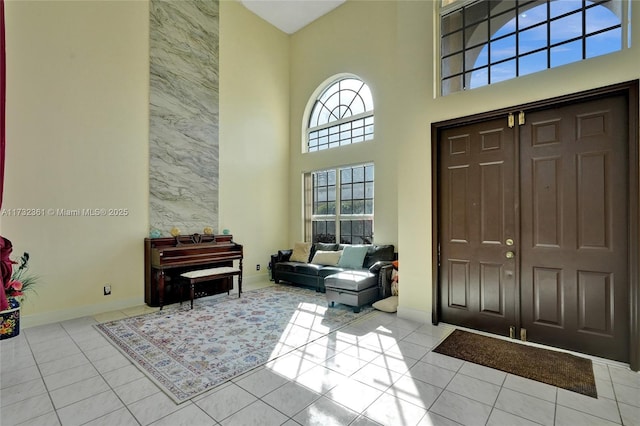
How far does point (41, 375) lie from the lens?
8.71 feet

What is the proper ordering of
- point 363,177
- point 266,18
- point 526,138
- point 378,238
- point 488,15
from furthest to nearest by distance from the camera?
point 266,18 → point 363,177 → point 378,238 → point 488,15 → point 526,138

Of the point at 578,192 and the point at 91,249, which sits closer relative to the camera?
the point at 578,192

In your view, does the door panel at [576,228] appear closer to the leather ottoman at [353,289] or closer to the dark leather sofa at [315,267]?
the leather ottoman at [353,289]

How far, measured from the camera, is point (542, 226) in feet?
10.4

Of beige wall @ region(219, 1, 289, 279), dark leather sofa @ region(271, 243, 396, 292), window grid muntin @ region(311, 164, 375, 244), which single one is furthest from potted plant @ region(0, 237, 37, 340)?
window grid muntin @ region(311, 164, 375, 244)

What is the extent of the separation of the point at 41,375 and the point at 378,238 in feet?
15.8

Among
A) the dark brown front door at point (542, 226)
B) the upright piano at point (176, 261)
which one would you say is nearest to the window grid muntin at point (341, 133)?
the dark brown front door at point (542, 226)

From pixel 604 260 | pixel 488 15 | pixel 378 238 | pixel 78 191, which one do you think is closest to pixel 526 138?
pixel 604 260

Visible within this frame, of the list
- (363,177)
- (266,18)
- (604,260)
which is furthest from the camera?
(266,18)

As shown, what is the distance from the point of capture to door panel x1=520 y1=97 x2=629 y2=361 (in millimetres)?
2793

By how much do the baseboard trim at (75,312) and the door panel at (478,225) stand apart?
15.2 feet

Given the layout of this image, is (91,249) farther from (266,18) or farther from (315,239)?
(266,18)

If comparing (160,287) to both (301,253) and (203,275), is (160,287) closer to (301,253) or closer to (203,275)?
(203,275)

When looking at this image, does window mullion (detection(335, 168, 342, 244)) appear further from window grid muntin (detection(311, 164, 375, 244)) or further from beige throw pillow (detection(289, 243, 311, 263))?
beige throw pillow (detection(289, 243, 311, 263))
